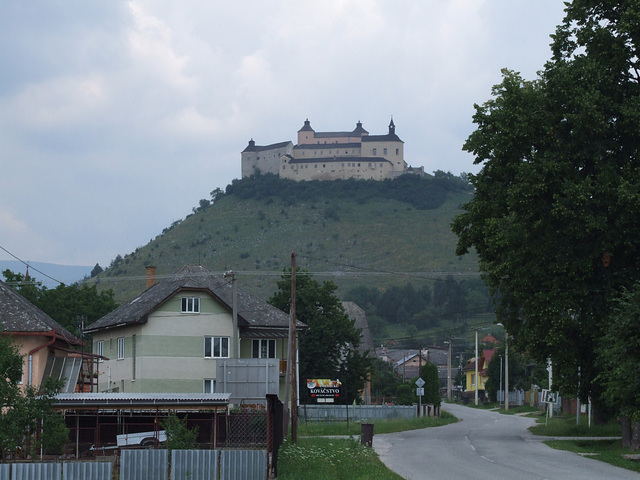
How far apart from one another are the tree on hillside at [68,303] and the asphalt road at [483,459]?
1592 inches

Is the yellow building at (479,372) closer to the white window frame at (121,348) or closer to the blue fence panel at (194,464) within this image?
the white window frame at (121,348)

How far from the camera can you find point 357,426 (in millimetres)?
47562

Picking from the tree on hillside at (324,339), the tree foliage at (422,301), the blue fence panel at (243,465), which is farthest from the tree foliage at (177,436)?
the tree foliage at (422,301)

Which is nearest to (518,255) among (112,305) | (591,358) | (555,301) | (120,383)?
(555,301)

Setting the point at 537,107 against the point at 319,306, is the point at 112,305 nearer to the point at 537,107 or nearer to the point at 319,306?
the point at 319,306

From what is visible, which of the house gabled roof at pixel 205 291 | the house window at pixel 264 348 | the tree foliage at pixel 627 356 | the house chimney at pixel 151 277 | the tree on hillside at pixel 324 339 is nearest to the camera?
the tree foliage at pixel 627 356

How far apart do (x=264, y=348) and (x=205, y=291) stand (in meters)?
5.65

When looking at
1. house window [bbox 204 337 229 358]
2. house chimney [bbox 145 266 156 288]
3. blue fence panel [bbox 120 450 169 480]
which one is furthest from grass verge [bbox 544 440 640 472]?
house chimney [bbox 145 266 156 288]

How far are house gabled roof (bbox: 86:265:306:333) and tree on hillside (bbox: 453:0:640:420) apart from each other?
74.5 feet

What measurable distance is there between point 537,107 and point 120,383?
32388mm

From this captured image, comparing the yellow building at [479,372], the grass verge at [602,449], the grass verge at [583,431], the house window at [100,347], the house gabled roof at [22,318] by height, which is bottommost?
the yellow building at [479,372]

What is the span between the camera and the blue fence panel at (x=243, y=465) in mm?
20078

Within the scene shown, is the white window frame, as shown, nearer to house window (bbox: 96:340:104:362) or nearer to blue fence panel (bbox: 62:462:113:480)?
house window (bbox: 96:340:104:362)

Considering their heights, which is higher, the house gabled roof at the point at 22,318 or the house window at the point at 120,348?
the house gabled roof at the point at 22,318
